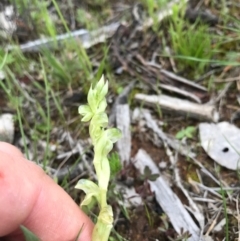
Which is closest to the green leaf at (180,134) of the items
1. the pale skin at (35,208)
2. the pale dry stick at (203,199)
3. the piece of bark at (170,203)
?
the piece of bark at (170,203)

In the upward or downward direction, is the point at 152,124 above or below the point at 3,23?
below

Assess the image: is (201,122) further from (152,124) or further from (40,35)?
(40,35)

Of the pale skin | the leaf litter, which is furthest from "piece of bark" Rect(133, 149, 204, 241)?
the pale skin

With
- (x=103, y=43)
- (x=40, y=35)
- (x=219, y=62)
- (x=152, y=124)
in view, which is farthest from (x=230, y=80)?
(x=40, y=35)

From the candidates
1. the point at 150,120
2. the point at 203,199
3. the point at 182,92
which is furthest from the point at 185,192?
the point at 182,92

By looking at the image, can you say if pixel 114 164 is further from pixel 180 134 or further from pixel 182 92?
pixel 182 92
